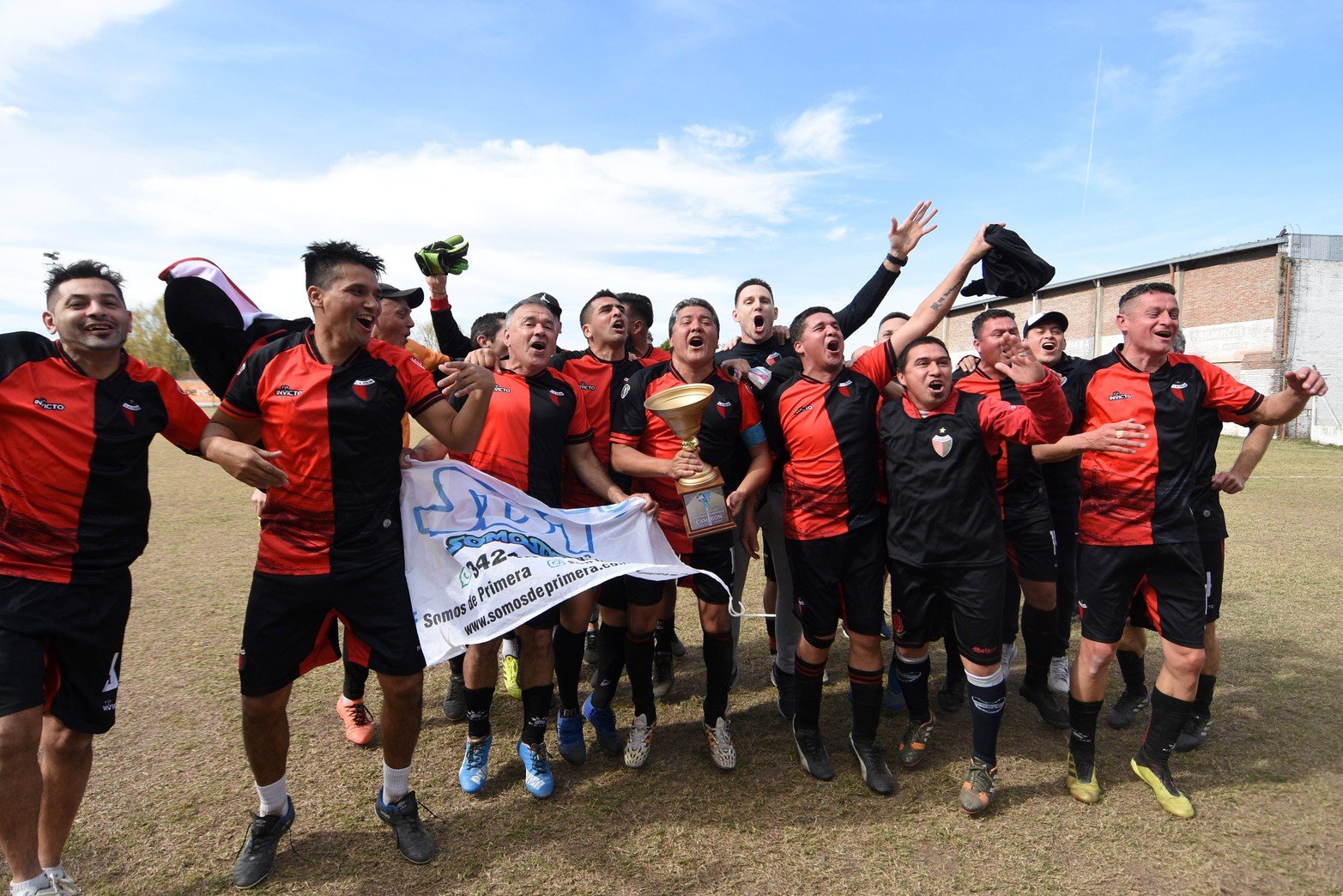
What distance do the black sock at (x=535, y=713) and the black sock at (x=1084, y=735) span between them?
2.86m

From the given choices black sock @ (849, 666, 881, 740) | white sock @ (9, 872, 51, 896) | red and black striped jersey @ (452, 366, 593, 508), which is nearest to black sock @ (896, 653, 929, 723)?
black sock @ (849, 666, 881, 740)

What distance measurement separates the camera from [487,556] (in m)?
3.79

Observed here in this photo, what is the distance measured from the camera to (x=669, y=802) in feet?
12.7

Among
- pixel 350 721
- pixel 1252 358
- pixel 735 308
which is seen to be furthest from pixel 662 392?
pixel 1252 358

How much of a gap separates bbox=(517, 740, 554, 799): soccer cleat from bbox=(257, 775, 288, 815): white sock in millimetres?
1189

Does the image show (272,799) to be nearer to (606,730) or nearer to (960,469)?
(606,730)

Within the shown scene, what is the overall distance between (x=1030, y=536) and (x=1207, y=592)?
996mm

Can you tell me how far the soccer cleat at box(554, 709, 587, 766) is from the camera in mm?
4316

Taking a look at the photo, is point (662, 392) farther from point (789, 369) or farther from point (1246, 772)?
point (1246, 772)

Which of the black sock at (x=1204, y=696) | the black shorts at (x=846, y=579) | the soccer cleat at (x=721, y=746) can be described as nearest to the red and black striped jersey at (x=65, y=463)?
the soccer cleat at (x=721, y=746)

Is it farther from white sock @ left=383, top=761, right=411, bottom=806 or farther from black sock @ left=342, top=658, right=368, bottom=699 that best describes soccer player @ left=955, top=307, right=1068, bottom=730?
black sock @ left=342, top=658, right=368, bottom=699

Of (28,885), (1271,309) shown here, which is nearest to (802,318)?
(28,885)

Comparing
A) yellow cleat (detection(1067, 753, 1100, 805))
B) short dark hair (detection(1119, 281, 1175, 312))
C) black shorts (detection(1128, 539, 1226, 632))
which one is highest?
short dark hair (detection(1119, 281, 1175, 312))

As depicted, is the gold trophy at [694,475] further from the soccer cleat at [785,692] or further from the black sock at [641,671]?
the soccer cleat at [785,692]
